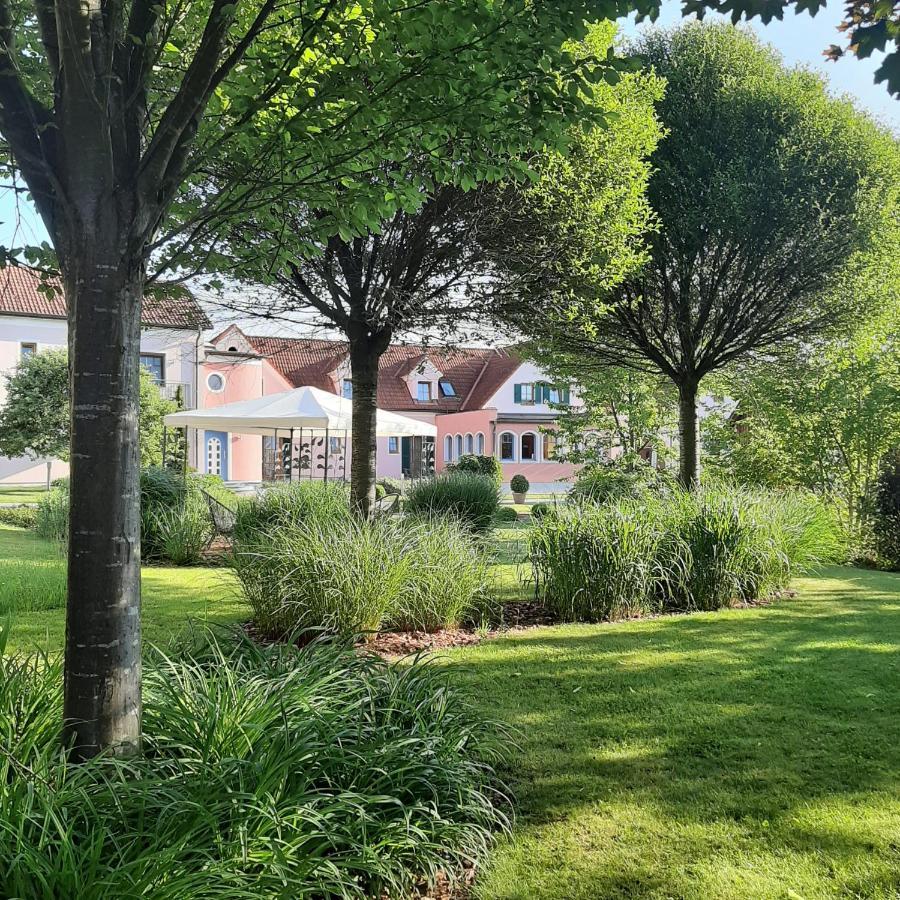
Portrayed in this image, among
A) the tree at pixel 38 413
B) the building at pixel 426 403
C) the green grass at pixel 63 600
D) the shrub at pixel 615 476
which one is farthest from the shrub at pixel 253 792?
the building at pixel 426 403

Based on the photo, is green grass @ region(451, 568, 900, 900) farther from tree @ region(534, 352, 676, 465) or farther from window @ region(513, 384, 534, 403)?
window @ region(513, 384, 534, 403)

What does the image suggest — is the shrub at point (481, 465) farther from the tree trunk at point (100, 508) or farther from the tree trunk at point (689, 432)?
the tree trunk at point (100, 508)

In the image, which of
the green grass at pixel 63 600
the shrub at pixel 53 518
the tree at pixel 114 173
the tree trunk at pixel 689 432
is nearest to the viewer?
the tree at pixel 114 173

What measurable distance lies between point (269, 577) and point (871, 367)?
12204 mm

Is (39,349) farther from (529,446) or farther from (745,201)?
(745,201)

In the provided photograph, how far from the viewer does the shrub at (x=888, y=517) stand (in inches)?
473

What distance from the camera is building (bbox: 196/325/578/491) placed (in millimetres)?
30000

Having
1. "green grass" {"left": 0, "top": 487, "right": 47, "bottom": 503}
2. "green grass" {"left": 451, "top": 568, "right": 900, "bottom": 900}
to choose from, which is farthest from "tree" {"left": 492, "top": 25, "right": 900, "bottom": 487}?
"green grass" {"left": 0, "top": 487, "right": 47, "bottom": 503}

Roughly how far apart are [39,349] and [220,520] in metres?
21.6

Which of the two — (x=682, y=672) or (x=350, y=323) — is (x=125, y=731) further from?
(x=350, y=323)

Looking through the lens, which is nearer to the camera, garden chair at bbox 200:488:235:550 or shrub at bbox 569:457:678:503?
garden chair at bbox 200:488:235:550

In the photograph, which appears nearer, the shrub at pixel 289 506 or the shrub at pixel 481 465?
the shrub at pixel 289 506

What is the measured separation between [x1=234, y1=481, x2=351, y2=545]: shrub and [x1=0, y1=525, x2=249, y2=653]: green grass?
785mm

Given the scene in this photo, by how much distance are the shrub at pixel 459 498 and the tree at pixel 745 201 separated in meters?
3.16
